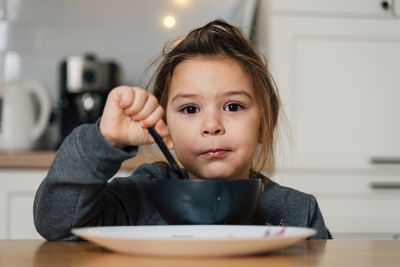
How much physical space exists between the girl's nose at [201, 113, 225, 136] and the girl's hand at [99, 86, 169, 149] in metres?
0.25

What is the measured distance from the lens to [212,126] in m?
1.03

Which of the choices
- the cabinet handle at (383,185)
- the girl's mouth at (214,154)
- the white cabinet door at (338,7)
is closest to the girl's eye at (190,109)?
the girl's mouth at (214,154)

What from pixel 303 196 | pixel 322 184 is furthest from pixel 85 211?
pixel 322 184

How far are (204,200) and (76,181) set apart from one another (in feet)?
0.76

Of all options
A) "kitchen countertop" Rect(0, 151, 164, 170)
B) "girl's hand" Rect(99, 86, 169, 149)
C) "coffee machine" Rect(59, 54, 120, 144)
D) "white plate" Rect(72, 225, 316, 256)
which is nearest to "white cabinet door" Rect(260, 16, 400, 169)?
"kitchen countertop" Rect(0, 151, 164, 170)

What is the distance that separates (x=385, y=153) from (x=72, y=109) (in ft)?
4.36

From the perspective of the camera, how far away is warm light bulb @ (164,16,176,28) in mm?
2540

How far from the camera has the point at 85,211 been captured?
0.82 m

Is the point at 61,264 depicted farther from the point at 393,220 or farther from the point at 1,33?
the point at 1,33

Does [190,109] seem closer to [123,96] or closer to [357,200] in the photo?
[123,96]

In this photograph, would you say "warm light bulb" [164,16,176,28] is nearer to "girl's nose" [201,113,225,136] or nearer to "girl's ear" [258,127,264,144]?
"girl's ear" [258,127,264,144]

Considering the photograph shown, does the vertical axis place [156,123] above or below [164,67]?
below

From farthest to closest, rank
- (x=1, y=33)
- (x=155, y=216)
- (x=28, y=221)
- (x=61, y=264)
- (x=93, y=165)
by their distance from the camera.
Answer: (x=1, y=33) < (x=28, y=221) < (x=155, y=216) < (x=93, y=165) < (x=61, y=264)

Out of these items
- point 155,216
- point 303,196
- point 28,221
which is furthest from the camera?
point 28,221
